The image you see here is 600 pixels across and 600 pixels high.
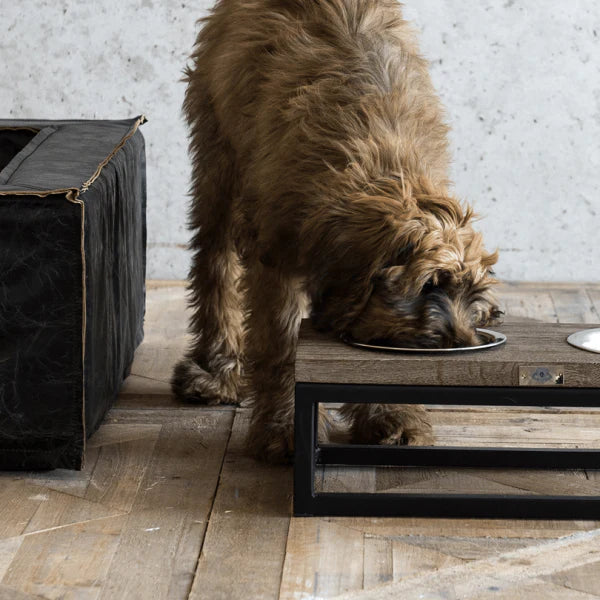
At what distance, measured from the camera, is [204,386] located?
356 cm

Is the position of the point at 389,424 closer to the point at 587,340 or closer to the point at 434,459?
the point at 434,459

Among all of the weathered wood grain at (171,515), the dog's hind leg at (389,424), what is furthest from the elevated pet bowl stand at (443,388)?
the dog's hind leg at (389,424)

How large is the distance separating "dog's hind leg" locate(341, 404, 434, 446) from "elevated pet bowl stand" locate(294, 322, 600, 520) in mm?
450

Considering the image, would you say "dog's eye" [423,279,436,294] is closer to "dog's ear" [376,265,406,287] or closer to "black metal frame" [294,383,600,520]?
"dog's ear" [376,265,406,287]

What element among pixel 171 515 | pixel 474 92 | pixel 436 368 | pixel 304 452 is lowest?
pixel 171 515

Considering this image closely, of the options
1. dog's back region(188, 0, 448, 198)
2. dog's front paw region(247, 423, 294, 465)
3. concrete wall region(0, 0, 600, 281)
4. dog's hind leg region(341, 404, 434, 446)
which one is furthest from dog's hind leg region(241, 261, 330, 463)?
concrete wall region(0, 0, 600, 281)

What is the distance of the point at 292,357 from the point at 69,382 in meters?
0.61

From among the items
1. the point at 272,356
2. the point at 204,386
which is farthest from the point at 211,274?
the point at 272,356

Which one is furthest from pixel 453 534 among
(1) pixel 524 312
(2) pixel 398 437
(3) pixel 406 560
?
(1) pixel 524 312

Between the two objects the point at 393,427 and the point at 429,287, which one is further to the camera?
the point at 393,427

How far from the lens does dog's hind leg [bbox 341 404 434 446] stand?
3.09m

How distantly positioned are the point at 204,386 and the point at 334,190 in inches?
47.5

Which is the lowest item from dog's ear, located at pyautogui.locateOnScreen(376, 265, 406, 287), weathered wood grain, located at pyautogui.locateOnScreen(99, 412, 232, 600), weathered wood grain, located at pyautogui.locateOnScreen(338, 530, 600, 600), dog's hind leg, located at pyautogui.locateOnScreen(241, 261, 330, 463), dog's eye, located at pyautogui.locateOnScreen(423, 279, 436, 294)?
weathered wood grain, located at pyautogui.locateOnScreen(99, 412, 232, 600)

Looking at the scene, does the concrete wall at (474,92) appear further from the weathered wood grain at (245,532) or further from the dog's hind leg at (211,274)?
the weathered wood grain at (245,532)
